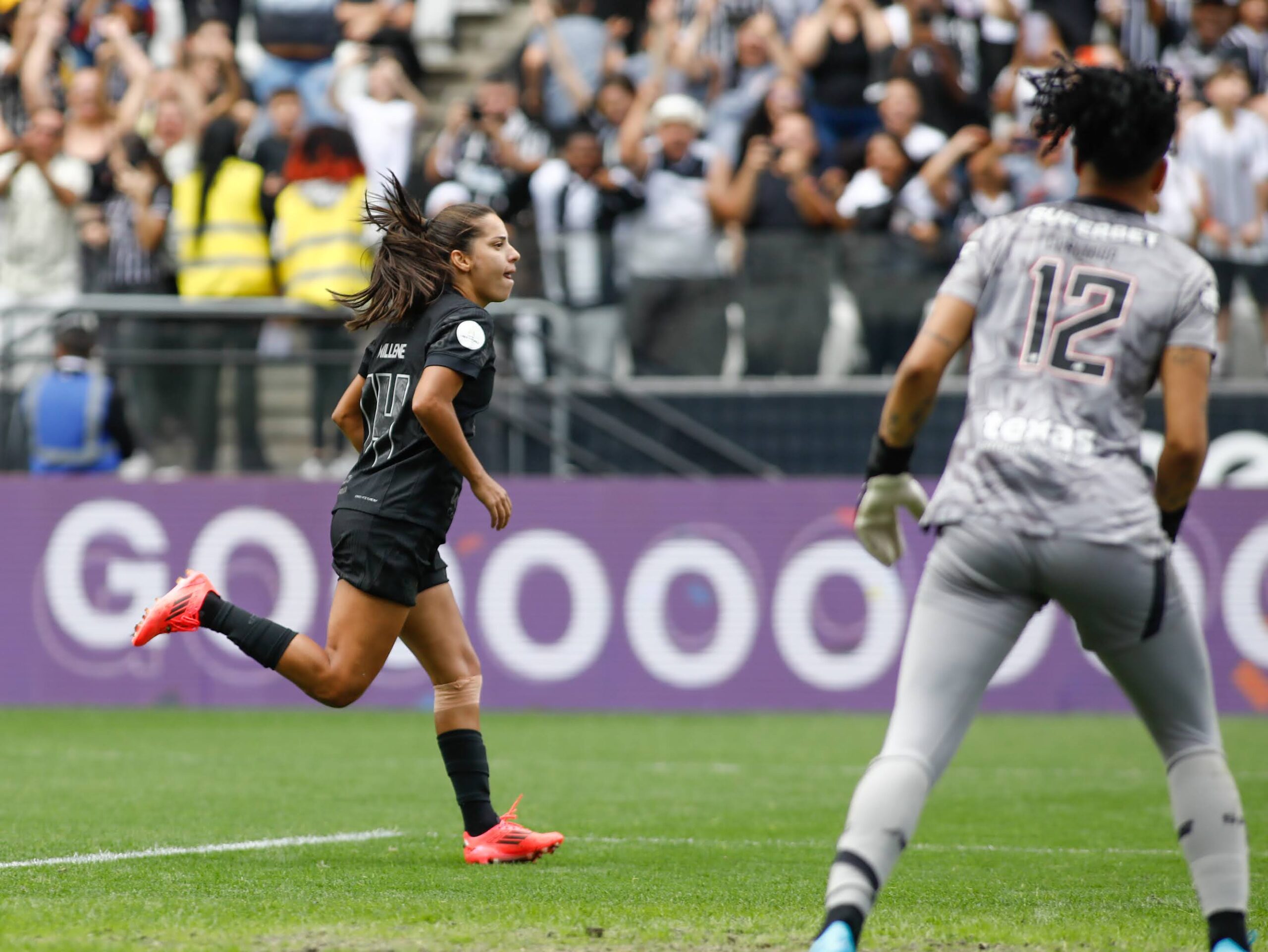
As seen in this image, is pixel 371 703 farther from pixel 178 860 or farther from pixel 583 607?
pixel 178 860

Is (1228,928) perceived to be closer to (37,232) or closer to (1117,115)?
(1117,115)

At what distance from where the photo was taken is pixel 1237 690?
43.4 ft

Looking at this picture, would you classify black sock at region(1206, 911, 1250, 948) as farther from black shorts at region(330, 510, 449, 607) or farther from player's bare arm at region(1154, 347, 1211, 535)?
black shorts at region(330, 510, 449, 607)

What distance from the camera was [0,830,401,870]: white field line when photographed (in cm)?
592

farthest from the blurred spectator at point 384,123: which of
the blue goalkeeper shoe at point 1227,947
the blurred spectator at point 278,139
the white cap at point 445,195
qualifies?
the blue goalkeeper shoe at point 1227,947

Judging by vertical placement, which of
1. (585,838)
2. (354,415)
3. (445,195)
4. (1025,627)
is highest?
(445,195)

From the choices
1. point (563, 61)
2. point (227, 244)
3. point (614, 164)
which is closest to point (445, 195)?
point (614, 164)

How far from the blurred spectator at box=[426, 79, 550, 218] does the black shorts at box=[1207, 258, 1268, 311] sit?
5204mm

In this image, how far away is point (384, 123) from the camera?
1523 centimetres

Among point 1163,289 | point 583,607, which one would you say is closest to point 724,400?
point 583,607

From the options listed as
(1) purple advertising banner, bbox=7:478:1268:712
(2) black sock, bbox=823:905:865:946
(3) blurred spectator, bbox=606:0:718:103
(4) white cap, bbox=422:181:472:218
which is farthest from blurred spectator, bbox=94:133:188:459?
(2) black sock, bbox=823:905:865:946

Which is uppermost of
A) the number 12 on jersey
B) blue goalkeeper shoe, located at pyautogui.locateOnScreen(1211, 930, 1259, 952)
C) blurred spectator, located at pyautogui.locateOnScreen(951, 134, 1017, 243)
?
blurred spectator, located at pyautogui.locateOnScreen(951, 134, 1017, 243)

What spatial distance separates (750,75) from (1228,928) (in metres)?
12.2

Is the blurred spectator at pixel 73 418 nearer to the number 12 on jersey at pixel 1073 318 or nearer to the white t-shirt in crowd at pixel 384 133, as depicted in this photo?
the white t-shirt in crowd at pixel 384 133
